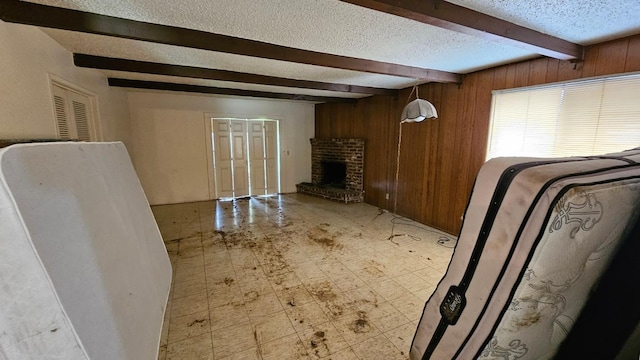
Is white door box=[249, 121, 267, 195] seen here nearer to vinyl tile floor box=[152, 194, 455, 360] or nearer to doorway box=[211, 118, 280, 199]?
doorway box=[211, 118, 280, 199]

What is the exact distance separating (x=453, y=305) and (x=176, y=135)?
5953 mm

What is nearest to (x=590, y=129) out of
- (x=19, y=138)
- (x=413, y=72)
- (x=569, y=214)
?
(x=413, y=72)

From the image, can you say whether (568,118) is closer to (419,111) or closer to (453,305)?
(419,111)

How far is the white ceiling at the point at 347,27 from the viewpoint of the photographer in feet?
5.81

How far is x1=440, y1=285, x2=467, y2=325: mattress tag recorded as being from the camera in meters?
0.73

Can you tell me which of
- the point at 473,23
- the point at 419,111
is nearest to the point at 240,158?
the point at 419,111

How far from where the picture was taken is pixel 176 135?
17.9ft

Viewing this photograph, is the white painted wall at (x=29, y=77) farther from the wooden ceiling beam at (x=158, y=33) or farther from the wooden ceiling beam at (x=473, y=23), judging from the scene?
the wooden ceiling beam at (x=473, y=23)

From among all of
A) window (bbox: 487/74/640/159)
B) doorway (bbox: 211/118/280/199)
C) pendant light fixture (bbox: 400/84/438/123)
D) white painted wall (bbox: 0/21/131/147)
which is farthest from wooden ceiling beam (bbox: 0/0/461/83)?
doorway (bbox: 211/118/280/199)

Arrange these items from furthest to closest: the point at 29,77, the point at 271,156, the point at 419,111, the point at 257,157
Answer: the point at 271,156 < the point at 257,157 < the point at 419,111 < the point at 29,77

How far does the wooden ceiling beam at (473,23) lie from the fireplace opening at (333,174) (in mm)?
4423

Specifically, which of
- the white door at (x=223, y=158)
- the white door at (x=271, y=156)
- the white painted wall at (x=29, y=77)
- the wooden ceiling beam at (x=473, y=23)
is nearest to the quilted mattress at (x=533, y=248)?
the wooden ceiling beam at (x=473, y=23)

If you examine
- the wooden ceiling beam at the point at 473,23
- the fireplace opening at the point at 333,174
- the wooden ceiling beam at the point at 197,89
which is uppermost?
the wooden ceiling beam at the point at 197,89

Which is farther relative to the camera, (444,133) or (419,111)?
(444,133)
